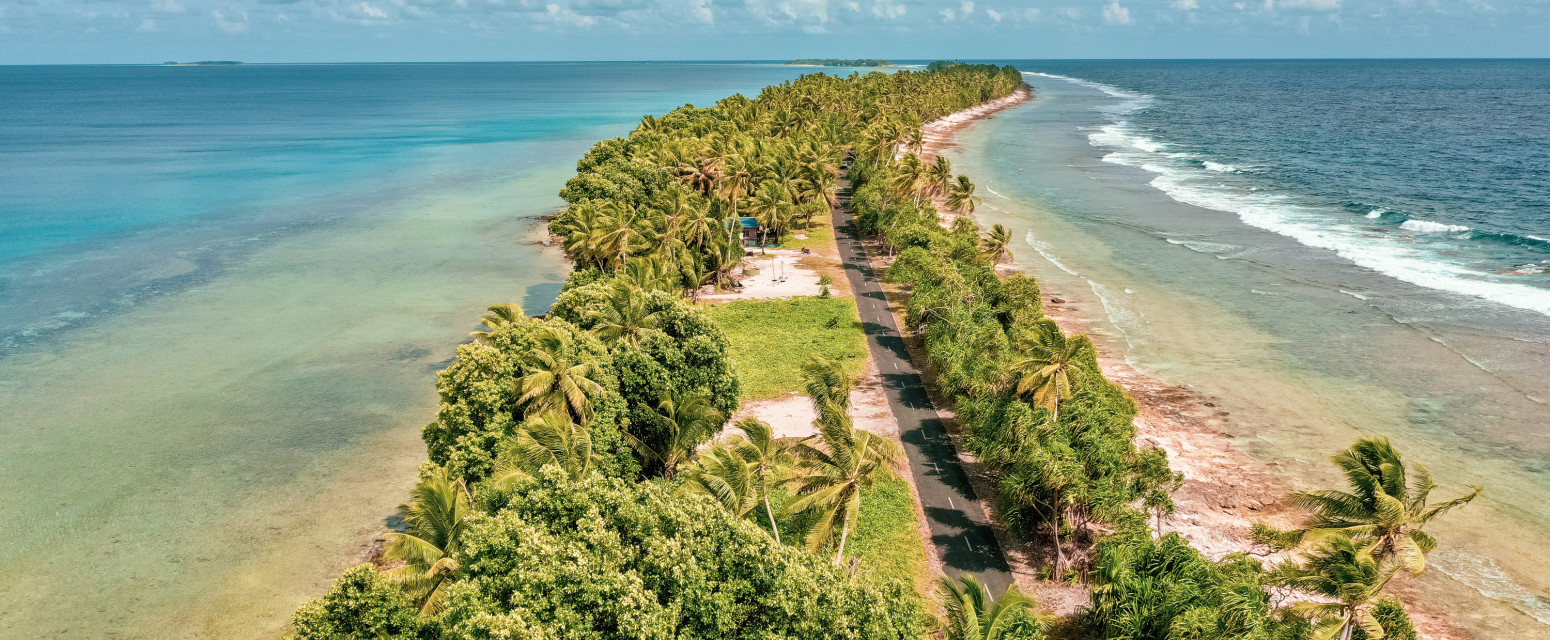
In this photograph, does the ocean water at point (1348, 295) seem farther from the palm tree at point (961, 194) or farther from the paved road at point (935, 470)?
the paved road at point (935, 470)


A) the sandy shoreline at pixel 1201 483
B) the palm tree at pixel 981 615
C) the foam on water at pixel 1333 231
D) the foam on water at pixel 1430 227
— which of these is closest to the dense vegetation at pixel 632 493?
the palm tree at pixel 981 615

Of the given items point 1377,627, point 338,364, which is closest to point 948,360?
point 1377,627

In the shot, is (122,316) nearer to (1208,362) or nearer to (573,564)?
(573,564)

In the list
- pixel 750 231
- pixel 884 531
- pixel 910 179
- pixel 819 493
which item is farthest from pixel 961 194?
pixel 819 493

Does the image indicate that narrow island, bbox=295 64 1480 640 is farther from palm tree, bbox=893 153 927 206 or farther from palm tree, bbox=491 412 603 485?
palm tree, bbox=893 153 927 206

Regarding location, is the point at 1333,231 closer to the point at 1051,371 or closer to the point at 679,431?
the point at 1051,371

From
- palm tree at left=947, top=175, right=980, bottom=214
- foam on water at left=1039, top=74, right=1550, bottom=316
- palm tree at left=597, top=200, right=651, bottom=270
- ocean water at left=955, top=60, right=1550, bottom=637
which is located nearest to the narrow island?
palm tree at left=597, top=200, right=651, bottom=270

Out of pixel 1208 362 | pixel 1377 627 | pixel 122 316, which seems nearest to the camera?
pixel 1377 627
